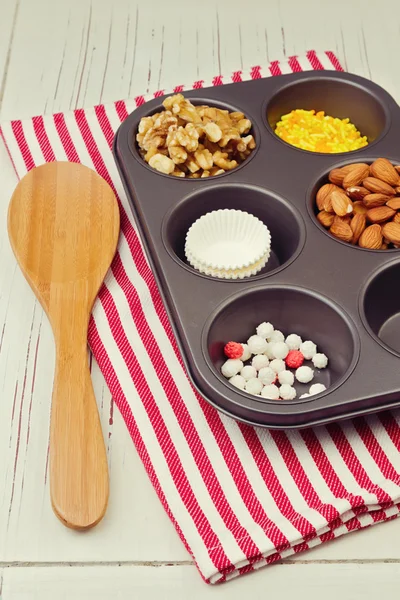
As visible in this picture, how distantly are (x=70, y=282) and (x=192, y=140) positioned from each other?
15.5 inches

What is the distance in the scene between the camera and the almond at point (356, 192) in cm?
162

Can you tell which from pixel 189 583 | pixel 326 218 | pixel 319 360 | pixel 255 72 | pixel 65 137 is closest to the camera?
pixel 189 583

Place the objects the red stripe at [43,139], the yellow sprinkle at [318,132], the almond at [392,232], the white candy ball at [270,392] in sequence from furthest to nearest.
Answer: the red stripe at [43,139], the yellow sprinkle at [318,132], the almond at [392,232], the white candy ball at [270,392]

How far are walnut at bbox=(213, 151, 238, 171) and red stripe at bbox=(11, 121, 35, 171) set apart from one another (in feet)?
1.53

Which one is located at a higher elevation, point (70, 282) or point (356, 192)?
point (356, 192)

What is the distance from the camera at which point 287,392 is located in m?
1.45

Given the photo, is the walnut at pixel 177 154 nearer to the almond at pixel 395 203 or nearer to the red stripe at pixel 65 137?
the red stripe at pixel 65 137

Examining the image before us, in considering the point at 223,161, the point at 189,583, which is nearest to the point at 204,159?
the point at 223,161

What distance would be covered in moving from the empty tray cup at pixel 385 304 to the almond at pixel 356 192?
0.18 metres

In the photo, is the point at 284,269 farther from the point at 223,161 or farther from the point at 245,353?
the point at 223,161

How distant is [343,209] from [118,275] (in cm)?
48

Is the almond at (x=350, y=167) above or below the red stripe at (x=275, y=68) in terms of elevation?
above

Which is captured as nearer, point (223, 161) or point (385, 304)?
point (385, 304)

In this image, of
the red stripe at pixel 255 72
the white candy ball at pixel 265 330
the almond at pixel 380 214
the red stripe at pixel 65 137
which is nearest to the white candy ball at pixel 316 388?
the white candy ball at pixel 265 330
